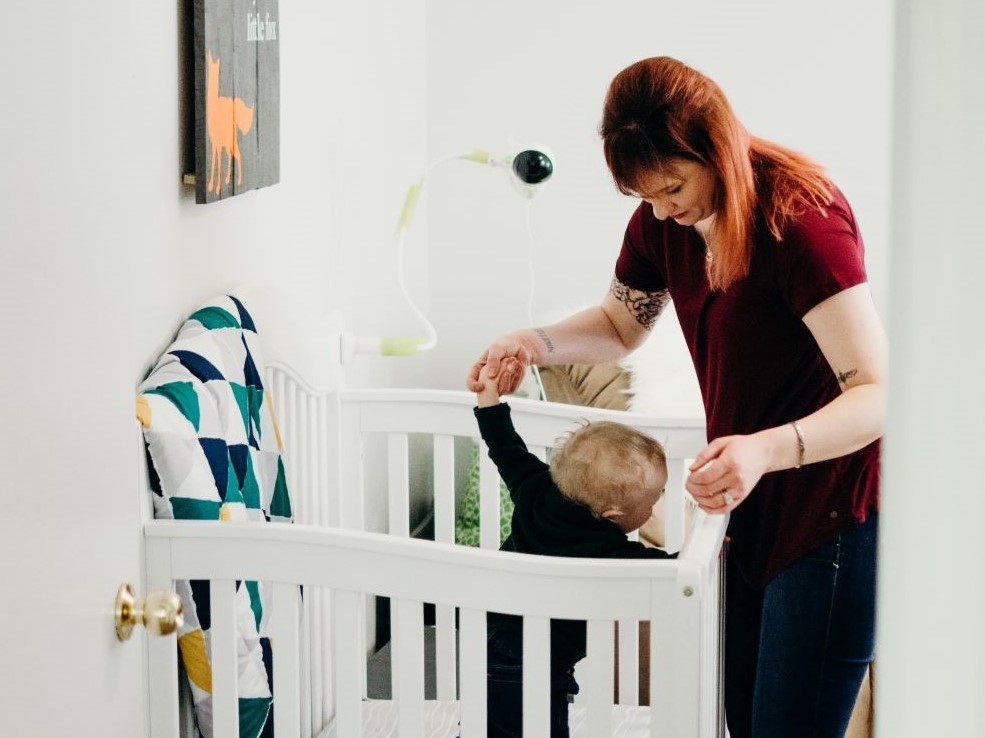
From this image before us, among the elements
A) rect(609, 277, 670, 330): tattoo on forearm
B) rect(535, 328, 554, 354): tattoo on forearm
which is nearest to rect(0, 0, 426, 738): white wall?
rect(535, 328, 554, 354): tattoo on forearm

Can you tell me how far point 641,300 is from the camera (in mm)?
1834

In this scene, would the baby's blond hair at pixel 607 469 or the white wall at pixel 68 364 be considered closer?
the white wall at pixel 68 364

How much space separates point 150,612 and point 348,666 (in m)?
0.41

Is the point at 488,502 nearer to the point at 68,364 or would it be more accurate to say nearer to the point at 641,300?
the point at 641,300

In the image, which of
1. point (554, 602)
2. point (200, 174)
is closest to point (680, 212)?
point (554, 602)

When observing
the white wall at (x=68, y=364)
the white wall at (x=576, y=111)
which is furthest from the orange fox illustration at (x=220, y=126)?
the white wall at (x=576, y=111)

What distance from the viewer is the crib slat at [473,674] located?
1.31 metres

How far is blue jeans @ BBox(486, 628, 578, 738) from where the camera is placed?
1.49m

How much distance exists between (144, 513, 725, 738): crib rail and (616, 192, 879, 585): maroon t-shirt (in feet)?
0.52

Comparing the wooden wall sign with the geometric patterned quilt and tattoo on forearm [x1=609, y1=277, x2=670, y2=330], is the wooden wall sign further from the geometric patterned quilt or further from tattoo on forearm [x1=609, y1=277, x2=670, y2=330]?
tattoo on forearm [x1=609, y1=277, x2=670, y2=330]

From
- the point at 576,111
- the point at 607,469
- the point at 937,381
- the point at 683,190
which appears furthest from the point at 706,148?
the point at 576,111

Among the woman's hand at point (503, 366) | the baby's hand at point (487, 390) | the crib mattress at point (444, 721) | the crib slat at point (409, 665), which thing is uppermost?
the woman's hand at point (503, 366)

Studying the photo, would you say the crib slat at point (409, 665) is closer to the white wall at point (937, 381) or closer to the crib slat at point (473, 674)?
the crib slat at point (473, 674)

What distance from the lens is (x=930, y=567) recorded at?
0.33m
